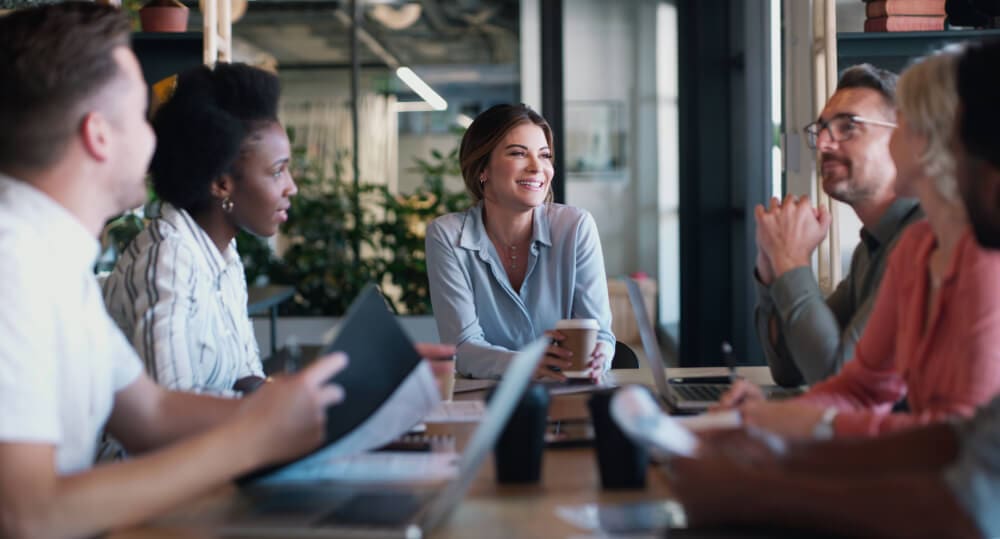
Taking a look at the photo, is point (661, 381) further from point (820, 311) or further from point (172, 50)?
point (172, 50)

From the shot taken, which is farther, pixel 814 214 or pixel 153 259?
pixel 814 214

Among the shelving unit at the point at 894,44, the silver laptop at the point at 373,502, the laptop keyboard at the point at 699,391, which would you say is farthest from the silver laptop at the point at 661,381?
the shelving unit at the point at 894,44

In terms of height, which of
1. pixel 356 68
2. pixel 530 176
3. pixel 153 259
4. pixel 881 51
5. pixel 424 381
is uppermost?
pixel 356 68

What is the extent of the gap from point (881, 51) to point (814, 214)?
1.32 m

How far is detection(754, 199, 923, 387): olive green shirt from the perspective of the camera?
6.70 feet

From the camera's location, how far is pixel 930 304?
1568 millimetres

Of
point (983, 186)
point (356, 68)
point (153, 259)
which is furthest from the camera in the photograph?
point (356, 68)

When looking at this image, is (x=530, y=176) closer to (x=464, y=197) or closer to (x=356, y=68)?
(x=464, y=197)

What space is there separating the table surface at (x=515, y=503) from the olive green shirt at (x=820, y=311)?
2.02 ft

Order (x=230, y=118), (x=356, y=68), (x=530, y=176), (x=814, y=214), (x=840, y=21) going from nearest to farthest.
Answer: (x=230, y=118) → (x=814, y=214) → (x=530, y=176) → (x=840, y=21) → (x=356, y=68)

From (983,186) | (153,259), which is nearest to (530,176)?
→ (153,259)

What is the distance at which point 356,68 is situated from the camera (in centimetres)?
761

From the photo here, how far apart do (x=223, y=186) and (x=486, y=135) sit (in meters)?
1.29

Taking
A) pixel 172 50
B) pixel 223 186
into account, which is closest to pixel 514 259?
pixel 223 186
